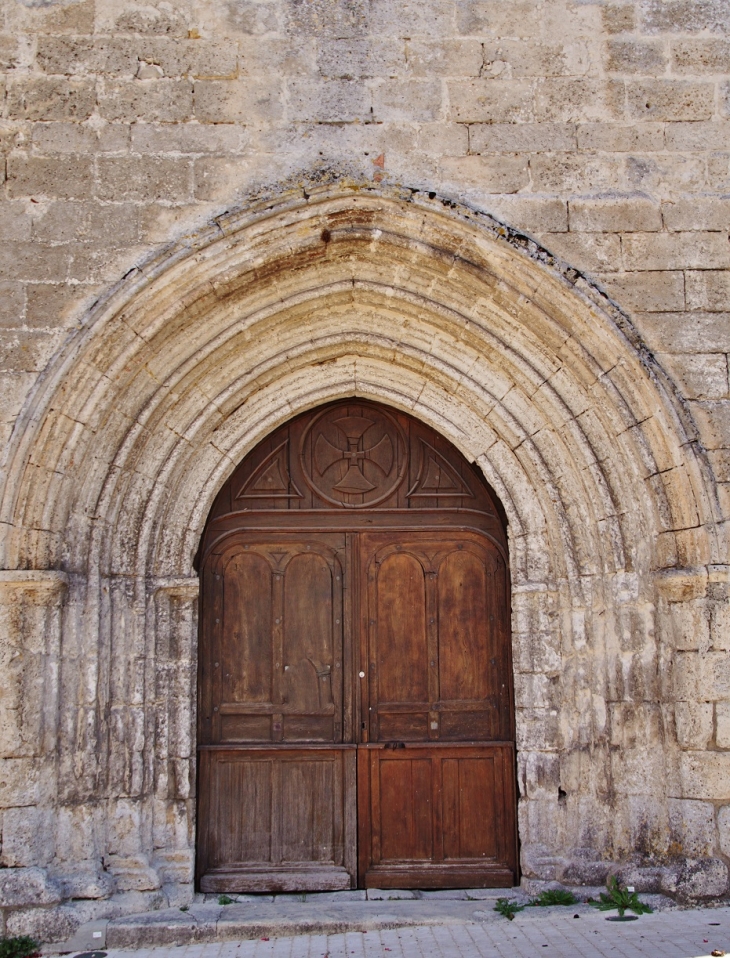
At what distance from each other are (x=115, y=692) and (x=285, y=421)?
1.65 metres

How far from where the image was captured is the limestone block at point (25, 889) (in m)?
3.87

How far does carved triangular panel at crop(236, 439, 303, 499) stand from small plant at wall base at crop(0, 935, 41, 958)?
229 centimetres

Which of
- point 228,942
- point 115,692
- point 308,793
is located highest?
point 115,692

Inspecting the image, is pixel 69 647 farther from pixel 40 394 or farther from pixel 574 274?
pixel 574 274

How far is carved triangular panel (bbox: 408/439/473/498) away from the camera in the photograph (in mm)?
4891

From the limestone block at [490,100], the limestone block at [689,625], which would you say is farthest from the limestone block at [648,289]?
the limestone block at [689,625]

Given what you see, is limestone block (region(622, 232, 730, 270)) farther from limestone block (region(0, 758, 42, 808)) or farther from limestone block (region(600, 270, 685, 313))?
limestone block (region(0, 758, 42, 808))

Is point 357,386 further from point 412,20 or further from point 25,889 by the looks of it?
point 25,889

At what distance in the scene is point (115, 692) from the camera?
4.30 m

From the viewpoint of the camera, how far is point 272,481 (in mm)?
4887

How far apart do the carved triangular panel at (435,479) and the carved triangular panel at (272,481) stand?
26.4 inches

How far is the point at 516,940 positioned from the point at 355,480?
2.36 m

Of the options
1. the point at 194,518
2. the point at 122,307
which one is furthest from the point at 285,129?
the point at 194,518

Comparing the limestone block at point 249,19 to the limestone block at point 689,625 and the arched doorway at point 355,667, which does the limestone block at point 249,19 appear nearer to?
the arched doorway at point 355,667
